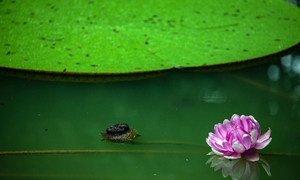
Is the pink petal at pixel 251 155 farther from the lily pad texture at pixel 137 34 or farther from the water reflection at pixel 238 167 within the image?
the lily pad texture at pixel 137 34

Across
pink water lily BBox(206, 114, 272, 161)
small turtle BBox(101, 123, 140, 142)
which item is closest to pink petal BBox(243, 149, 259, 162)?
pink water lily BBox(206, 114, 272, 161)

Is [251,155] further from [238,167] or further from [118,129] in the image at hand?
[118,129]

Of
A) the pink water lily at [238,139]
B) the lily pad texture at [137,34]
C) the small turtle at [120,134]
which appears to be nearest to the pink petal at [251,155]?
the pink water lily at [238,139]

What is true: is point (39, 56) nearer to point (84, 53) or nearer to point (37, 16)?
point (84, 53)

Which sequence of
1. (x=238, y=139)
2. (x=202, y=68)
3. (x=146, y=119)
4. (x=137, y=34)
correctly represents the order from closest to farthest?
1. (x=238, y=139)
2. (x=146, y=119)
3. (x=202, y=68)
4. (x=137, y=34)

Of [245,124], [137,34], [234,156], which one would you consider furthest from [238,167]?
[137,34]

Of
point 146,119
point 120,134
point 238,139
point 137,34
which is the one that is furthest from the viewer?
point 137,34
